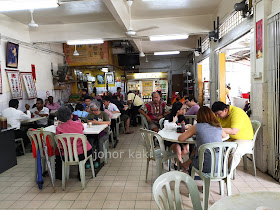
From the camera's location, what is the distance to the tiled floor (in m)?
3.22

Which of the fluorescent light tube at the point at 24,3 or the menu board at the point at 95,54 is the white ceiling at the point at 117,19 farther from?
the menu board at the point at 95,54

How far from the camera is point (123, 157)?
521 centimetres

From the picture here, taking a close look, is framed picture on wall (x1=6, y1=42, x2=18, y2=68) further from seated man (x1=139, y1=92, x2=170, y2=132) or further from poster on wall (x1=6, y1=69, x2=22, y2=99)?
seated man (x1=139, y1=92, x2=170, y2=132)

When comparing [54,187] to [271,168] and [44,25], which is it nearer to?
[271,168]

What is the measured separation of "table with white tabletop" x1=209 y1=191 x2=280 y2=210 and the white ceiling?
186 inches

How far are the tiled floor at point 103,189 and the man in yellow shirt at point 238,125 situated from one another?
→ 61cm

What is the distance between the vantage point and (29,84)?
7301mm

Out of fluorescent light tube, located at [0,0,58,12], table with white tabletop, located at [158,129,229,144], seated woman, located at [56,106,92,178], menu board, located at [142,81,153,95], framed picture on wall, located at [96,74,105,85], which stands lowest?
table with white tabletop, located at [158,129,229,144]

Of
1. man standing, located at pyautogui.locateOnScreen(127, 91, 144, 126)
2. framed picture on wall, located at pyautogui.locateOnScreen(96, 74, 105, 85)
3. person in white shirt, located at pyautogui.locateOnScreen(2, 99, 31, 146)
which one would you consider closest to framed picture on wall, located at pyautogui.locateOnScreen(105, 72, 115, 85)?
framed picture on wall, located at pyautogui.locateOnScreen(96, 74, 105, 85)

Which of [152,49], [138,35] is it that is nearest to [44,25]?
[138,35]

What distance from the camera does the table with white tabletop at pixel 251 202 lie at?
5.35 feet

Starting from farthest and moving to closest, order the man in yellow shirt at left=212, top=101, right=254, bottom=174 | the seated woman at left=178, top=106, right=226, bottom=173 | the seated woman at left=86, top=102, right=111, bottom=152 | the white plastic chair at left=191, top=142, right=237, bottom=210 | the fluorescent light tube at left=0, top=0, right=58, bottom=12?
the seated woman at left=86, top=102, right=111, bottom=152, the fluorescent light tube at left=0, top=0, right=58, bottom=12, the man in yellow shirt at left=212, top=101, right=254, bottom=174, the seated woman at left=178, top=106, right=226, bottom=173, the white plastic chair at left=191, top=142, right=237, bottom=210

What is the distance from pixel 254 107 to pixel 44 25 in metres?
6.98

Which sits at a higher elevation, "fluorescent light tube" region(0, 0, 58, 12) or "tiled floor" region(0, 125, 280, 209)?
"fluorescent light tube" region(0, 0, 58, 12)
